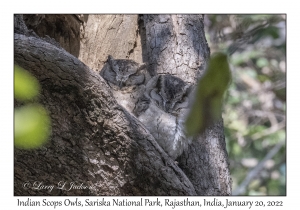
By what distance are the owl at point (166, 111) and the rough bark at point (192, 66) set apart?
0.20 metres

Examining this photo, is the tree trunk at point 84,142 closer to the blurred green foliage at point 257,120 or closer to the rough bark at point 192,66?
the rough bark at point 192,66

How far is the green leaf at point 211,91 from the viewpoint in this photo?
918 mm

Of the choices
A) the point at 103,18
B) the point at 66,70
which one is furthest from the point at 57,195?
the point at 103,18

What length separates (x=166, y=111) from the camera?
2.71 m

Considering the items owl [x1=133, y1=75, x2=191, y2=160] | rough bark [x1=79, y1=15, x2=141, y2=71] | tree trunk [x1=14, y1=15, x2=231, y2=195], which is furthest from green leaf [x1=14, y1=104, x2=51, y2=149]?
rough bark [x1=79, y1=15, x2=141, y2=71]

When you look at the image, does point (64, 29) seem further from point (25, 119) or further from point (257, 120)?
point (257, 120)

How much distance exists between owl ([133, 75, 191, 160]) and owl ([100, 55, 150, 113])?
0.86 ft

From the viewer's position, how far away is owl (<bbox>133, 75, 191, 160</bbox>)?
2553 mm

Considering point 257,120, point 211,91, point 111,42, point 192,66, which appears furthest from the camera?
point 257,120

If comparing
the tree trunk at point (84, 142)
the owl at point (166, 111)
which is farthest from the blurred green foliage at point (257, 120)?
the tree trunk at point (84, 142)

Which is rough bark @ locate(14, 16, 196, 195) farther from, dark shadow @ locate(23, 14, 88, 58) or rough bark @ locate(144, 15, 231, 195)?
dark shadow @ locate(23, 14, 88, 58)

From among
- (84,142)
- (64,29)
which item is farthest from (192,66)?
(84,142)

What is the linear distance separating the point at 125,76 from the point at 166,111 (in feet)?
2.08
